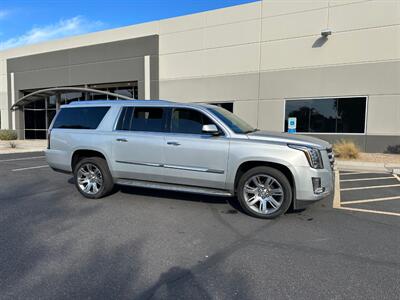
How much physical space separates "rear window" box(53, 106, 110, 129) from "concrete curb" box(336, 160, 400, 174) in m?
8.79

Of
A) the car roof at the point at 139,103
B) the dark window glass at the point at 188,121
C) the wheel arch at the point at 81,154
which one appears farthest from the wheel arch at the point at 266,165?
the wheel arch at the point at 81,154

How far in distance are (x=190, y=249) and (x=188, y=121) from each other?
2.50 meters

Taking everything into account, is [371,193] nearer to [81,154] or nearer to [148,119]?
Answer: [148,119]

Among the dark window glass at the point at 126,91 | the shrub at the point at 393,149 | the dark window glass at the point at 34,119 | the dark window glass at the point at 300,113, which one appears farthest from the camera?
the dark window glass at the point at 34,119

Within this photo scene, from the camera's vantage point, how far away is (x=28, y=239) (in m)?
4.08

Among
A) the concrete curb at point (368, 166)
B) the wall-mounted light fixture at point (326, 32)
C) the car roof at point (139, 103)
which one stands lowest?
the concrete curb at point (368, 166)

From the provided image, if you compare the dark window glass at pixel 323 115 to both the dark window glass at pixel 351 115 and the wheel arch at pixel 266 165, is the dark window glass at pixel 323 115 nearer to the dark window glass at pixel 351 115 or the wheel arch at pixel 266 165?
the dark window glass at pixel 351 115

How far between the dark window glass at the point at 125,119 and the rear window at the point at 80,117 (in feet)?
1.37

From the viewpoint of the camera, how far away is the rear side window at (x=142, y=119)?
223 inches

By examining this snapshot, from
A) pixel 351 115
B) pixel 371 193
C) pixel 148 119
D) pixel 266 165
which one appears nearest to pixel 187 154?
pixel 148 119

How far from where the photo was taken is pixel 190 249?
12.5 feet

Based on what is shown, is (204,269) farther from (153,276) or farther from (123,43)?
(123,43)

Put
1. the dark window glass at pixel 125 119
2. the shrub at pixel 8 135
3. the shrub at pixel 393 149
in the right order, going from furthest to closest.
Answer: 1. the shrub at pixel 8 135
2. the shrub at pixel 393 149
3. the dark window glass at pixel 125 119

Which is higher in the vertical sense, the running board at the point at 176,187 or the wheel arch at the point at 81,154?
the wheel arch at the point at 81,154
